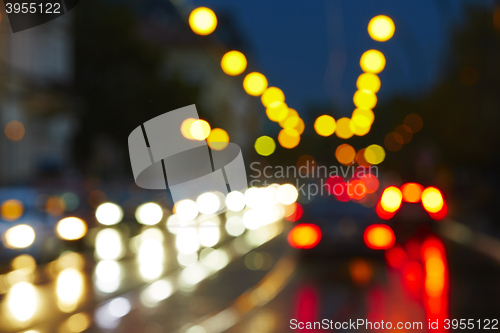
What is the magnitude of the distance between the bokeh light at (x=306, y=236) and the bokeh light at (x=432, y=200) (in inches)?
117

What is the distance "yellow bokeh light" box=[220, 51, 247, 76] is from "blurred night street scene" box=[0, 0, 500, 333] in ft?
0.10

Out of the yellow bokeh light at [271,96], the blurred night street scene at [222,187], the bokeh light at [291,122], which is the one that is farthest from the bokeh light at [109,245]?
the bokeh light at [291,122]

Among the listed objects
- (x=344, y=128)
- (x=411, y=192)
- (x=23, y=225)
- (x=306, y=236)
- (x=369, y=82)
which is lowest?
(x=306, y=236)

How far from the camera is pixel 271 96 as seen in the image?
22.4m

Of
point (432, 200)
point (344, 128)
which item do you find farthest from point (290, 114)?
point (432, 200)

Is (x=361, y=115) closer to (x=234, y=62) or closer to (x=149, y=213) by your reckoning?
(x=149, y=213)

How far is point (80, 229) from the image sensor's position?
1727 centimetres

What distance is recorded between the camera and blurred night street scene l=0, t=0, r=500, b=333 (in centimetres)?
998

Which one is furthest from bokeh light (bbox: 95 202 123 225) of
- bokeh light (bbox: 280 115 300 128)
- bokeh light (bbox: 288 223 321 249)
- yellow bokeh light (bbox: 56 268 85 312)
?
bokeh light (bbox: 280 115 300 128)

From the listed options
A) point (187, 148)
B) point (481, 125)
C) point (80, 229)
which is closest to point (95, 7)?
point (187, 148)

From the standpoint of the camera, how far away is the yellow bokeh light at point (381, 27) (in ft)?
37.9

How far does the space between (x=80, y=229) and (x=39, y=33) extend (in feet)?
59.1

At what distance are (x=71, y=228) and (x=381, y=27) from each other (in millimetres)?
8864

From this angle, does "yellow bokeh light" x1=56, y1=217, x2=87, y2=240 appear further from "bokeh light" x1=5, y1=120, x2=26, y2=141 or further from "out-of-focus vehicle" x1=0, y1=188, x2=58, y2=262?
"bokeh light" x1=5, y1=120, x2=26, y2=141
